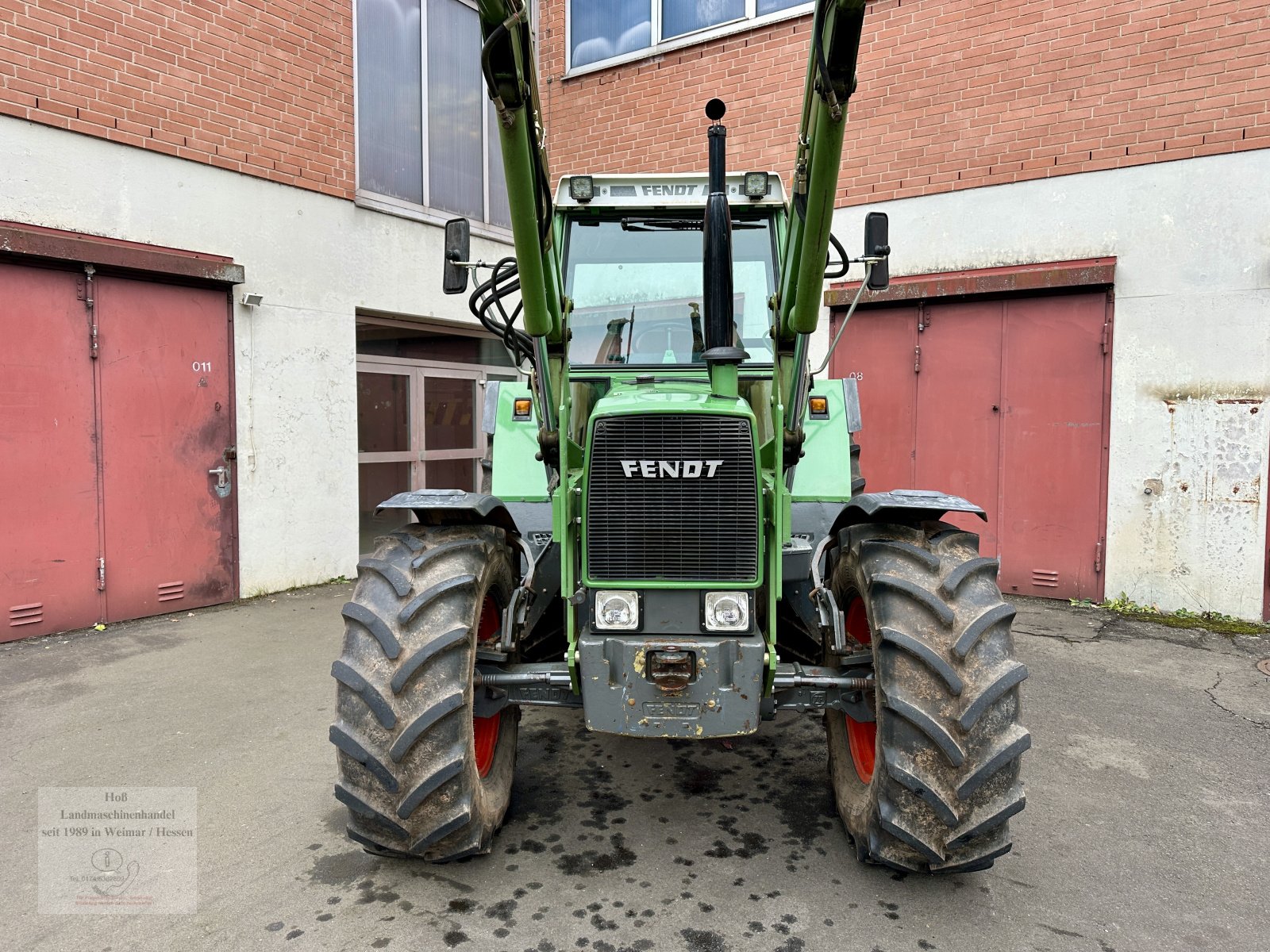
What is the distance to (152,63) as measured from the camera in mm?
6168

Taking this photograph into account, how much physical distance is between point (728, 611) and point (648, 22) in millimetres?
8323

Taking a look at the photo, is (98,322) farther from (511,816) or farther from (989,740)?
(989,740)

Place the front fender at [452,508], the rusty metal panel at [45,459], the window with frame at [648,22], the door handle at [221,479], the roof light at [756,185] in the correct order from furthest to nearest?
1. the window with frame at [648,22]
2. the door handle at [221,479]
3. the rusty metal panel at [45,459]
4. the roof light at [756,185]
5. the front fender at [452,508]

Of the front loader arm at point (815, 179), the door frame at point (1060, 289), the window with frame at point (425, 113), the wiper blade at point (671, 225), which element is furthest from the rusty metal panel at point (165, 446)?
the door frame at point (1060, 289)

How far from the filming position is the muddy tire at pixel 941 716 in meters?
2.44

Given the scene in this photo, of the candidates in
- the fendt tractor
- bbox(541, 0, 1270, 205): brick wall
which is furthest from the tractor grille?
bbox(541, 0, 1270, 205): brick wall

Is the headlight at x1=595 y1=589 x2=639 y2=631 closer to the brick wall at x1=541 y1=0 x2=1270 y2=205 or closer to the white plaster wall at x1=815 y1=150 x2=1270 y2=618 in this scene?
the white plaster wall at x1=815 y1=150 x2=1270 y2=618

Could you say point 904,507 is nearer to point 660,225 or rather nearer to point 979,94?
point 660,225

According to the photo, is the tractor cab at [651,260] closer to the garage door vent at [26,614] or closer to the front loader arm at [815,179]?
the front loader arm at [815,179]

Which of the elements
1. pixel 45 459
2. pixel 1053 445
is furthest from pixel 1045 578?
pixel 45 459

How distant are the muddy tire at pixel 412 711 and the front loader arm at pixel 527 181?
90 cm

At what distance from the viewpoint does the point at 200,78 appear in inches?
255

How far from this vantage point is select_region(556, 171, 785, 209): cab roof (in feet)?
12.7

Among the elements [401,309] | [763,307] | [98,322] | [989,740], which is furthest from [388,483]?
[989,740]
